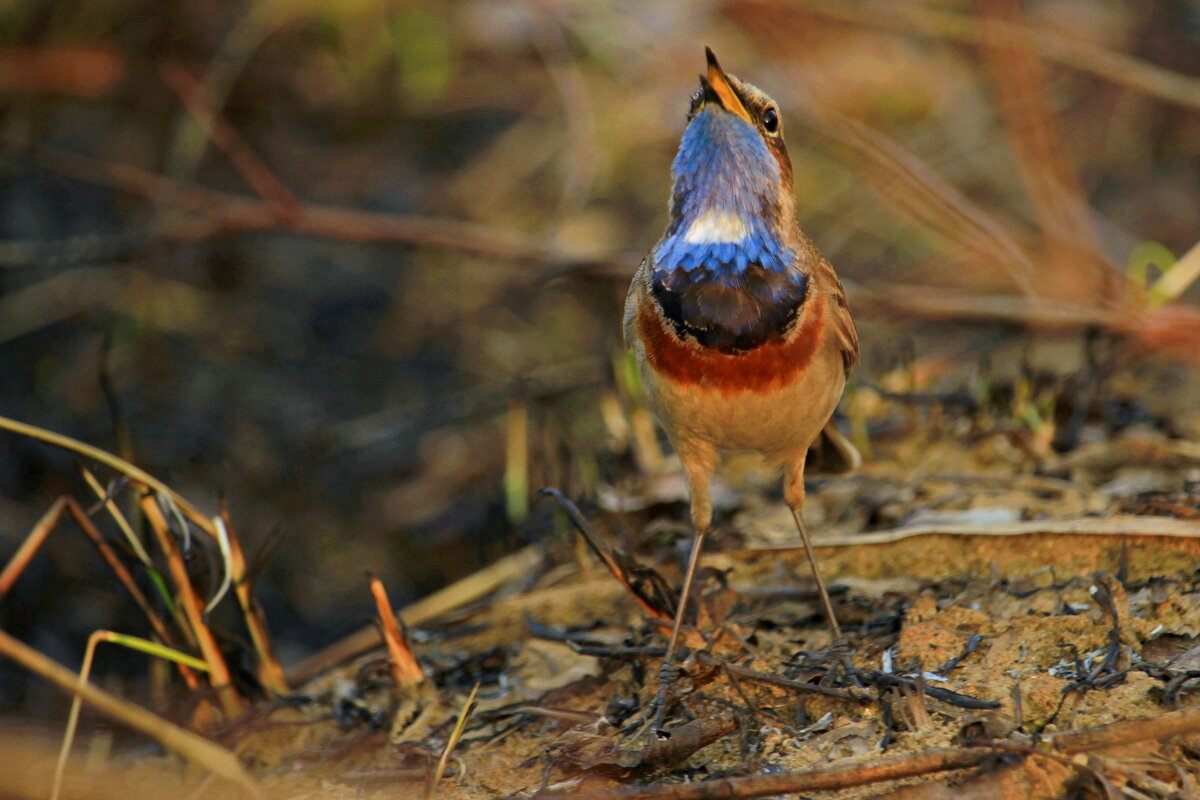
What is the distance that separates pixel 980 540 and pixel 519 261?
311cm

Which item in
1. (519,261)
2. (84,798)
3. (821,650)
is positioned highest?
(519,261)

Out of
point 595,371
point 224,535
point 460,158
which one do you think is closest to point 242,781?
point 224,535

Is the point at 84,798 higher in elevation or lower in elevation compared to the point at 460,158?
lower

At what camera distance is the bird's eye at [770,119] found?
3.28 metres

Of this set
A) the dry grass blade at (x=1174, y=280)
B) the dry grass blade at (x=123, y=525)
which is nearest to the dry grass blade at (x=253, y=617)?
the dry grass blade at (x=123, y=525)

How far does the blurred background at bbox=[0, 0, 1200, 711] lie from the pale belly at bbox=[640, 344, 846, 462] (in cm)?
106

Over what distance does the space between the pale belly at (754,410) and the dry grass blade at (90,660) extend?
1.50 meters

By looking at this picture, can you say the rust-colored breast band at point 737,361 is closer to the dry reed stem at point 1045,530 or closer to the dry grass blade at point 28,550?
the dry reed stem at point 1045,530

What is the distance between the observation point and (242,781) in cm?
226

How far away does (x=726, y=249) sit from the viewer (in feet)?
10.3

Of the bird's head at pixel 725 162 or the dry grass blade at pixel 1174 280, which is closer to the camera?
the bird's head at pixel 725 162

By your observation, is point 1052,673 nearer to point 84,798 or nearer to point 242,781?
point 242,781

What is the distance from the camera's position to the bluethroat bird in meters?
3.06

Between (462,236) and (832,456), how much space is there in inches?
110
